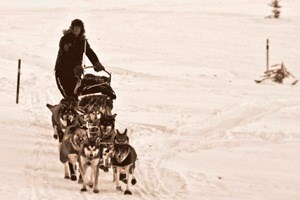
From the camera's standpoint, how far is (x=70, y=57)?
33.7 feet

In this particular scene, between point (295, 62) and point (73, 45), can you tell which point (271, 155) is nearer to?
point (73, 45)

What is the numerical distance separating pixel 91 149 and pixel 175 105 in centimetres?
865

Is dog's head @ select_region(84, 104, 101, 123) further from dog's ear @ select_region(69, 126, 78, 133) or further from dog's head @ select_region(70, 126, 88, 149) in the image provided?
dog's head @ select_region(70, 126, 88, 149)

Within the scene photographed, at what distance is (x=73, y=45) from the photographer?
10.2 m

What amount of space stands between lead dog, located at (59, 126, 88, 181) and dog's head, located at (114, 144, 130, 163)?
412 millimetres

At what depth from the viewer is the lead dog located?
7.61 meters

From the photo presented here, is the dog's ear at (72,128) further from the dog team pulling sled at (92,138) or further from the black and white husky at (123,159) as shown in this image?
the black and white husky at (123,159)

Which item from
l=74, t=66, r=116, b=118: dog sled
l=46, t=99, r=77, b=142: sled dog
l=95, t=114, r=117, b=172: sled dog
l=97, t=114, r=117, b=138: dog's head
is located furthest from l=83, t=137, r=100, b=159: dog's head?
l=46, t=99, r=77, b=142: sled dog

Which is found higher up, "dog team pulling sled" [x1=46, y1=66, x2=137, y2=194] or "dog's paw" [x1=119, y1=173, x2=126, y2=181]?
"dog team pulling sled" [x1=46, y1=66, x2=137, y2=194]

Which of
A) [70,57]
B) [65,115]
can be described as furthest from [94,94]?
Result: [70,57]

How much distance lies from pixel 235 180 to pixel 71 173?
2349 millimetres

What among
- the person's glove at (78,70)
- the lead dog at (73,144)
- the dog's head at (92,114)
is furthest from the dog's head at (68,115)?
the lead dog at (73,144)

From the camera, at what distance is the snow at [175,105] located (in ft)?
27.6

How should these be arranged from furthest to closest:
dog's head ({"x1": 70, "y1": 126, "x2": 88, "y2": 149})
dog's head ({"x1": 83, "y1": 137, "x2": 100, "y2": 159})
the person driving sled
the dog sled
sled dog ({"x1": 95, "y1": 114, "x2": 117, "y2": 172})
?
the person driving sled, the dog sled, sled dog ({"x1": 95, "y1": 114, "x2": 117, "y2": 172}), dog's head ({"x1": 70, "y1": 126, "x2": 88, "y2": 149}), dog's head ({"x1": 83, "y1": 137, "x2": 100, "y2": 159})
